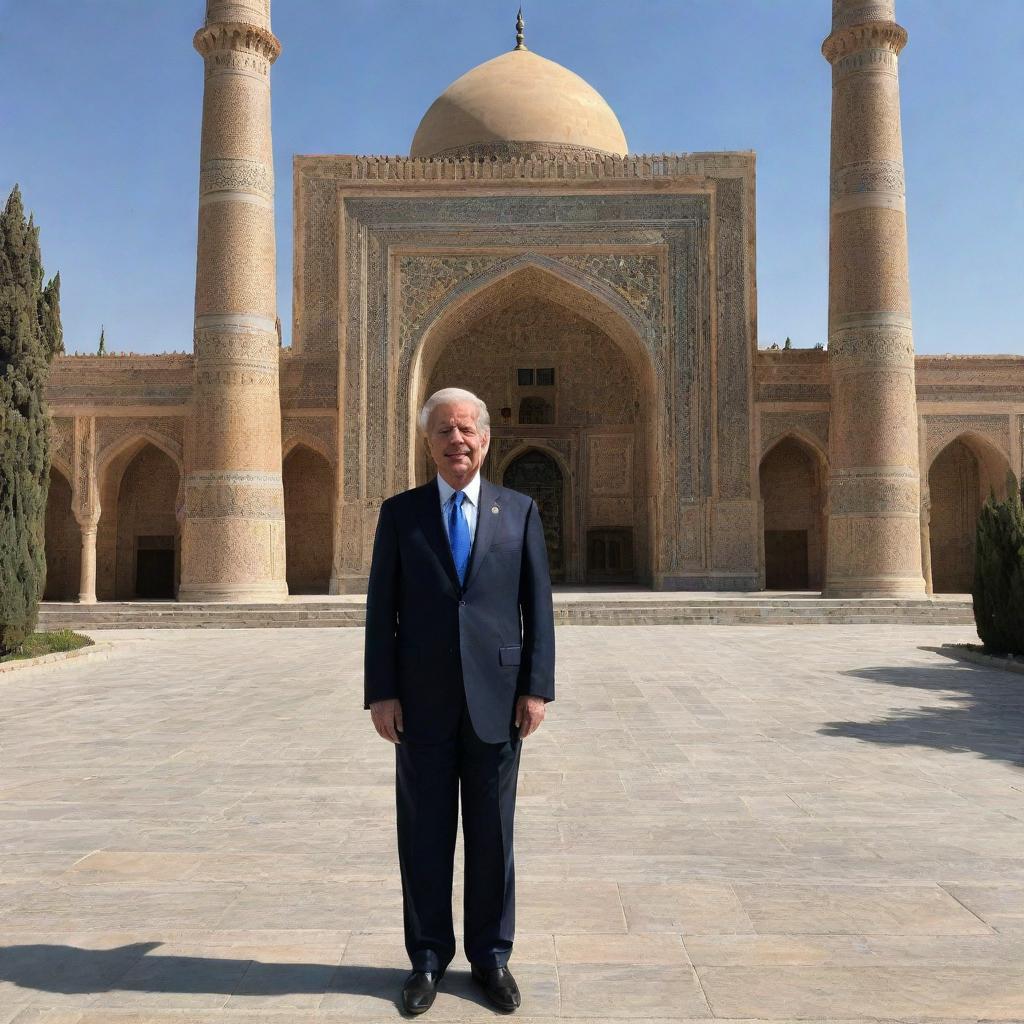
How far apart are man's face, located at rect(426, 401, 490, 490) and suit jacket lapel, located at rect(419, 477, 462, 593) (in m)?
0.05

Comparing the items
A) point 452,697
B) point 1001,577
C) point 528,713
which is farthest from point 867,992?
point 1001,577

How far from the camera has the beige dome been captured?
1814 cm

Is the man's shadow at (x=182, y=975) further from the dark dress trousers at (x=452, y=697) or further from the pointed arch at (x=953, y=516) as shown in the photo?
the pointed arch at (x=953, y=516)

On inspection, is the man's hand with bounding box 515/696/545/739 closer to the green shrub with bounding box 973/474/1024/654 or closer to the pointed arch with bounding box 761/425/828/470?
the green shrub with bounding box 973/474/1024/654

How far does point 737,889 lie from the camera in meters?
2.71

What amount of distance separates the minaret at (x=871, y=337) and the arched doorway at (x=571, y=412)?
14.6 feet

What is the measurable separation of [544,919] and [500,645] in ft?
2.52

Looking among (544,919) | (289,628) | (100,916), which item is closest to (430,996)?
(544,919)

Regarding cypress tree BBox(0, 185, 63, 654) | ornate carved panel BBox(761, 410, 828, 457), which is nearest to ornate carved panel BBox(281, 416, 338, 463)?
ornate carved panel BBox(761, 410, 828, 457)

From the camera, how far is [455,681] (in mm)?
2189

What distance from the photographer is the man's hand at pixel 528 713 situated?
7.25ft

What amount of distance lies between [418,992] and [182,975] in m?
0.53

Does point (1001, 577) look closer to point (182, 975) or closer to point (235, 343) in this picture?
point (182, 975)

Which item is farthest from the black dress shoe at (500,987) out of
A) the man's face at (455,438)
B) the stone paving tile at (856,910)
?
the man's face at (455,438)
